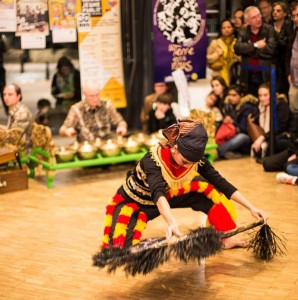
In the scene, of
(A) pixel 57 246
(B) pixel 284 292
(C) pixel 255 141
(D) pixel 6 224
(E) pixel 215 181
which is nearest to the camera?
(B) pixel 284 292

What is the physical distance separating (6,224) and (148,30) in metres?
2.81

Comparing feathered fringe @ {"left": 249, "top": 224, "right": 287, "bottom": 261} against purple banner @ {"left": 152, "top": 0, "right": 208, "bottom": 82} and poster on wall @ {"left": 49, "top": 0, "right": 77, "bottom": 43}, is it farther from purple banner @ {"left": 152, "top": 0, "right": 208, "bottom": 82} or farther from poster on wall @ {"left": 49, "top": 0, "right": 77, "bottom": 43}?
poster on wall @ {"left": 49, "top": 0, "right": 77, "bottom": 43}

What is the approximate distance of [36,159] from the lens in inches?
204

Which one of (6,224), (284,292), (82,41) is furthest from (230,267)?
(82,41)

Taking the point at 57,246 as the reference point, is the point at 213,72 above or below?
above

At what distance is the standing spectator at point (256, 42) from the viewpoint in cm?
575

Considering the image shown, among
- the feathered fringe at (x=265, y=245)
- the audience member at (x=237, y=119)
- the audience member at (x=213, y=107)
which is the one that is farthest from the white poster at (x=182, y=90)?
the feathered fringe at (x=265, y=245)

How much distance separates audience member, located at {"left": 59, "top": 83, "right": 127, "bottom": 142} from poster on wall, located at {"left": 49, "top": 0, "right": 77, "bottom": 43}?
0.82 m

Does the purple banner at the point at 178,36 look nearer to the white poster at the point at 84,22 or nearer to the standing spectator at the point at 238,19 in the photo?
the standing spectator at the point at 238,19

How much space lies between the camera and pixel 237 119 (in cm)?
588

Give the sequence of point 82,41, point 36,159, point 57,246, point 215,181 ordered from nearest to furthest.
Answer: point 215,181
point 57,246
point 36,159
point 82,41

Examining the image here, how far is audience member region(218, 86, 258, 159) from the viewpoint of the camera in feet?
19.0

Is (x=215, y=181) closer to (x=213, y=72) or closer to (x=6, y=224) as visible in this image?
(x=6, y=224)

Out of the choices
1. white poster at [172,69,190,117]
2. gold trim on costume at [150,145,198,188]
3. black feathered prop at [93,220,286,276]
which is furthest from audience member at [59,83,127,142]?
black feathered prop at [93,220,286,276]
